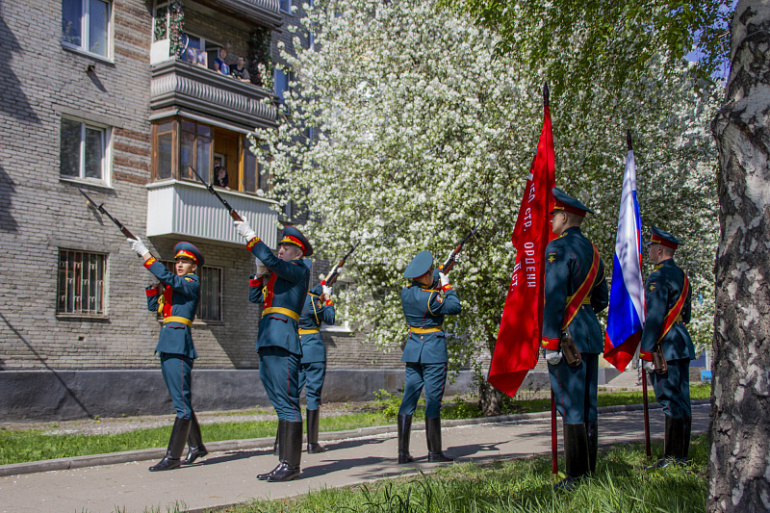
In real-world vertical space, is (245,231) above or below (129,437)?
above

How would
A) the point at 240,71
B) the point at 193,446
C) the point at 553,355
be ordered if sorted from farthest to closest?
the point at 240,71
the point at 193,446
the point at 553,355

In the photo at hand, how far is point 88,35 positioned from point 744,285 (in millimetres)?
18033

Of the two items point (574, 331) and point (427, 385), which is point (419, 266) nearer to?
point (427, 385)

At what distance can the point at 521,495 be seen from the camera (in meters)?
5.01

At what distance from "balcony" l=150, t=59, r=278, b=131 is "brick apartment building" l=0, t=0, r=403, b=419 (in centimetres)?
4

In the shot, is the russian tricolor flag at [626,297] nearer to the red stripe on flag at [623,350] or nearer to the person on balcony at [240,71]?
the red stripe on flag at [623,350]

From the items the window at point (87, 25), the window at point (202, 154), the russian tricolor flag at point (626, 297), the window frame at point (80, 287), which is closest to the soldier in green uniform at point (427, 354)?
the russian tricolor flag at point (626, 297)

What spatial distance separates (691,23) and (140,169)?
1341cm

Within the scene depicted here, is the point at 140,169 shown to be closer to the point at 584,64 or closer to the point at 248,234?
the point at 584,64

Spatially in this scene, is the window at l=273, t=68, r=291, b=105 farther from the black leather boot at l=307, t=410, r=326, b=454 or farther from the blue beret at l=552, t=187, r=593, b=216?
the blue beret at l=552, t=187, r=593, b=216

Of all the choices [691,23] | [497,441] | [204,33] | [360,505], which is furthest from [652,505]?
[204,33]

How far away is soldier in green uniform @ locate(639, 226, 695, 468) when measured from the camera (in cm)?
714

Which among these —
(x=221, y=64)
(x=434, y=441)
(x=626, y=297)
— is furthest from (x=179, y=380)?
(x=221, y=64)

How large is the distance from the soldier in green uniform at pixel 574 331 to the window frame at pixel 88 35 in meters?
15.3
